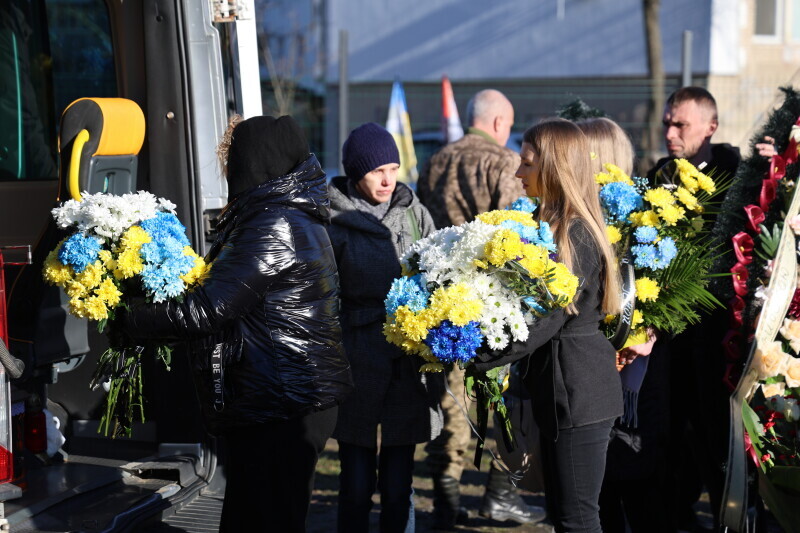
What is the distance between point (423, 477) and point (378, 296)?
2209mm

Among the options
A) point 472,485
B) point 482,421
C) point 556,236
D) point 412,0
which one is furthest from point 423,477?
point 412,0

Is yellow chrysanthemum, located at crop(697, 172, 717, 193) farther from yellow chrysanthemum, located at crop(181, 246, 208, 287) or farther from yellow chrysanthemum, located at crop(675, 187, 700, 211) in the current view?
yellow chrysanthemum, located at crop(181, 246, 208, 287)

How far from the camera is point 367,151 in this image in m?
4.05

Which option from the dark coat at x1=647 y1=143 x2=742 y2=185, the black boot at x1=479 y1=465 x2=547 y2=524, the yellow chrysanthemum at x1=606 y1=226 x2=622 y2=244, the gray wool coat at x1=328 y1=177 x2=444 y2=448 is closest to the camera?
the yellow chrysanthemum at x1=606 y1=226 x2=622 y2=244

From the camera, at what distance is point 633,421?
3.95 metres

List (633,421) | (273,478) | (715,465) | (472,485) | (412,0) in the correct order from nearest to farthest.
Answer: (273,478) < (633,421) < (715,465) < (472,485) < (412,0)

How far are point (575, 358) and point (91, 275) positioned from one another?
61.9 inches

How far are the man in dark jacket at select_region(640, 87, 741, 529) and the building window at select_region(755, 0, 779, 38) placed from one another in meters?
18.1

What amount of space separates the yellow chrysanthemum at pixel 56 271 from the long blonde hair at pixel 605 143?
2027 millimetres

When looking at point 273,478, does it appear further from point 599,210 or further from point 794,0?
point 794,0

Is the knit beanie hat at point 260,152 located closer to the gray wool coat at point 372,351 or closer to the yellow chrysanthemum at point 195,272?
the yellow chrysanthemum at point 195,272

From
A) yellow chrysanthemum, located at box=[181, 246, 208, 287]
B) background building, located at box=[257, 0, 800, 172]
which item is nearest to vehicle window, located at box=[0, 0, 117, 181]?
yellow chrysanthemum, located at box=[181, 246, 208, 287]

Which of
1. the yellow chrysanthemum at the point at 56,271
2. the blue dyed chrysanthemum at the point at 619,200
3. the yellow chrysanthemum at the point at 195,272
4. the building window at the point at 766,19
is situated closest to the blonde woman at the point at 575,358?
the blue dyed chrysanthemum at the point at 619,200

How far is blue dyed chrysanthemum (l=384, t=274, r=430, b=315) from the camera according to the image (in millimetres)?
3213
